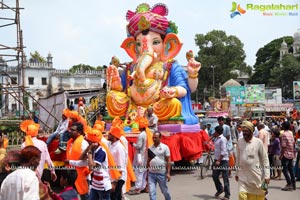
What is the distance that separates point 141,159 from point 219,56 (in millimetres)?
47486

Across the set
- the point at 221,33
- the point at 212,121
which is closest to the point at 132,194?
the point at 212,121

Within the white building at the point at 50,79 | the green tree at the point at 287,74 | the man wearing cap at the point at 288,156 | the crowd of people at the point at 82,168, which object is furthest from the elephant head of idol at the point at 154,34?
the green tree at the point at 287,74

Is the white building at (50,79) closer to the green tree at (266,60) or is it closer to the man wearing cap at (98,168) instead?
the green tree at (266,60)

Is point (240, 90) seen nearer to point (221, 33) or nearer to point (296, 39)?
point (221, 33)

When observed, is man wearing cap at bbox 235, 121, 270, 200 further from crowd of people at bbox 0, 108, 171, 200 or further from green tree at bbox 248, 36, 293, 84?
green tree at bbox 248, 36, 293, 84

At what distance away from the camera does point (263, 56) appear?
66.0 meters

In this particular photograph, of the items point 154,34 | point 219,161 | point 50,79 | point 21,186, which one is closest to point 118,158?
point 219,161

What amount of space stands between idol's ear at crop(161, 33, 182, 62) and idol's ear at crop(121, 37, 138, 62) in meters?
1.00

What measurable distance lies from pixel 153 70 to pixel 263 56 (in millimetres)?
58206

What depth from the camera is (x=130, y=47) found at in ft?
40.8

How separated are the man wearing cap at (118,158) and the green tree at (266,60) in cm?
5539

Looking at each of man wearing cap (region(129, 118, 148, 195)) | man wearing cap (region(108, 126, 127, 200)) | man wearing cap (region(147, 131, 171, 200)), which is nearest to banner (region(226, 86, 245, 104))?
man wearing cap (region(129, 118, 148, 195))

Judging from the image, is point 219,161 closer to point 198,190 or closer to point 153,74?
point 198,190

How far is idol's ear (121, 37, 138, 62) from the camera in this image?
12.3 meters
